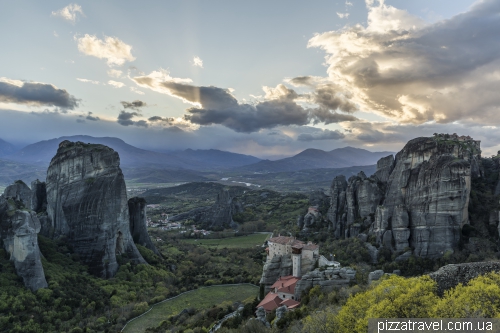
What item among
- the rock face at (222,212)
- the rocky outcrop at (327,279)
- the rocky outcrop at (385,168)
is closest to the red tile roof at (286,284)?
the rocky outcrop at (327,279)

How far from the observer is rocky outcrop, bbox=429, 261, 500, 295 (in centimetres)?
2205

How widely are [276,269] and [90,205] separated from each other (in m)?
35.7

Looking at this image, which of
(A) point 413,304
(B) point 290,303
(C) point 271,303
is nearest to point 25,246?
(C) point 271,303

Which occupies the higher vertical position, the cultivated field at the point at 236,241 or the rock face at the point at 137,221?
the rock face at the point at 137,221

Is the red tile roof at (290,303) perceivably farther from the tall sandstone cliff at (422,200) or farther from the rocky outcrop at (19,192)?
the rocky outcrop at (19,192)

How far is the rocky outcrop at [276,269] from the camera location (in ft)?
145

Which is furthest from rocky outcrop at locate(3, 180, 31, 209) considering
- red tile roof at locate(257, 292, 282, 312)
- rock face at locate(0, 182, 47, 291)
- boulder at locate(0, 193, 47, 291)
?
red tile roof at locate(257, 292, 282, 312)

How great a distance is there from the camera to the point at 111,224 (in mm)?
57438

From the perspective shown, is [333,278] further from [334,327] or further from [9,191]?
[9,191]

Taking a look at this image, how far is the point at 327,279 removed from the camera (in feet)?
120

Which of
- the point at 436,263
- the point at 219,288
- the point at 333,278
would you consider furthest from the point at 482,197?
the point at 219,288

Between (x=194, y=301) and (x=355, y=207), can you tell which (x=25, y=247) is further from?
(x=355, y=207)

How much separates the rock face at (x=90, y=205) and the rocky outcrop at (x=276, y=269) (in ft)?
96.2

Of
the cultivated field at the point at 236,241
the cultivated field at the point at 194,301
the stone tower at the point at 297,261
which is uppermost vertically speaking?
the stone tower at the point at 297,261
